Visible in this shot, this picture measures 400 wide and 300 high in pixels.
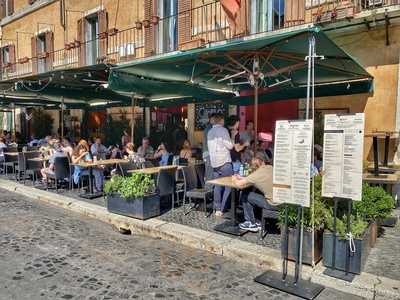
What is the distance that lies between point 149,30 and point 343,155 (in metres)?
10.6

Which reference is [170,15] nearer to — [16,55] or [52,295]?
[52,295]

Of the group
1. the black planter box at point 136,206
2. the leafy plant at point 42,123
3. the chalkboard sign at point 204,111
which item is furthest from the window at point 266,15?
the leafy plant at point 42,123

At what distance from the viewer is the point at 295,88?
852cm

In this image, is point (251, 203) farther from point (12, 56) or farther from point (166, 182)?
point (12, 56)

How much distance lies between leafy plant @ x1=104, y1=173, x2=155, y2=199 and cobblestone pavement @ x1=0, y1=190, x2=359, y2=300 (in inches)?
28.0

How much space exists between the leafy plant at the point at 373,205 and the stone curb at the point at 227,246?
90cm

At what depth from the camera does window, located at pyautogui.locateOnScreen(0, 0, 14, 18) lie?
73.4ft

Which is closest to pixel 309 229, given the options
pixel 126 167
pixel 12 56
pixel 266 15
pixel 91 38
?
pixel 126 167

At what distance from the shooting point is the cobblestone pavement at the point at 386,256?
4.20m

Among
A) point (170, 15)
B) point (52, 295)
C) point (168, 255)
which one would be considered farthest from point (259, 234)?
point (170, 15)

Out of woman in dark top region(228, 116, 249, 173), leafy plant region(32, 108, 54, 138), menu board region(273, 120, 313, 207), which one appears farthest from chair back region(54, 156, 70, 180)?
leafy plant region(32, 108, 54, 138)

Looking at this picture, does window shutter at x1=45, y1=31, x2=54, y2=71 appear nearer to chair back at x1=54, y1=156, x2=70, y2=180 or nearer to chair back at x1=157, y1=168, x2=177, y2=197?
chair back at x1=54, y1=156, x2=70, y2=180

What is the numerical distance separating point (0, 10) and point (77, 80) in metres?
18.0

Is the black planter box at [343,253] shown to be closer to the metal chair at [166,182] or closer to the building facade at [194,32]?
the metal chair at [166,182]
